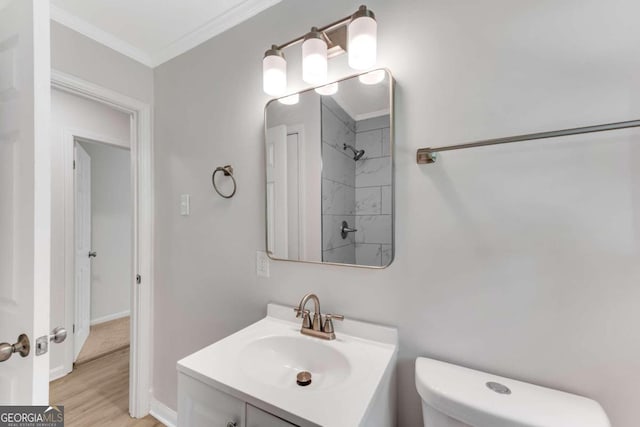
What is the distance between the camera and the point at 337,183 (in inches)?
45.8

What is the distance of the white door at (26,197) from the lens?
2.50 feet

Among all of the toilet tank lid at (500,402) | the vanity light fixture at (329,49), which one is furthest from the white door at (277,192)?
the toilet tank lid at (500,402)

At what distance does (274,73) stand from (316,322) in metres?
1.05

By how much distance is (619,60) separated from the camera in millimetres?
746

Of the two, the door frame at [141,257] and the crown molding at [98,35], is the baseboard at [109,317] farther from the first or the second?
the crown molding at [98,35]

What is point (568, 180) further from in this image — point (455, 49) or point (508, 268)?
point (455, 49)

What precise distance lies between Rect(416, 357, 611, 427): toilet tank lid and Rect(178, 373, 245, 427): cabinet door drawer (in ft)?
1.82

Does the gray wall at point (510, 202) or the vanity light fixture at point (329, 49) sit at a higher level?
the vanity light fixture at point (329, 49)

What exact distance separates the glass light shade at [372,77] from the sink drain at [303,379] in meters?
1.12

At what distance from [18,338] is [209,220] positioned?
866 mm

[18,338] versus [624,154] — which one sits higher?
[624,154]

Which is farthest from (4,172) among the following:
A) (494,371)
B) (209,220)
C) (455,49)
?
(494,371)

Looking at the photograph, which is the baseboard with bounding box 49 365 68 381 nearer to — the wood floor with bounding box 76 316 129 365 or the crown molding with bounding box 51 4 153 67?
the wood floor with bounding box 76 316 129 365

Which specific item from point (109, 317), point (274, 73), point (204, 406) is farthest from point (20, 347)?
point (109, 317)
